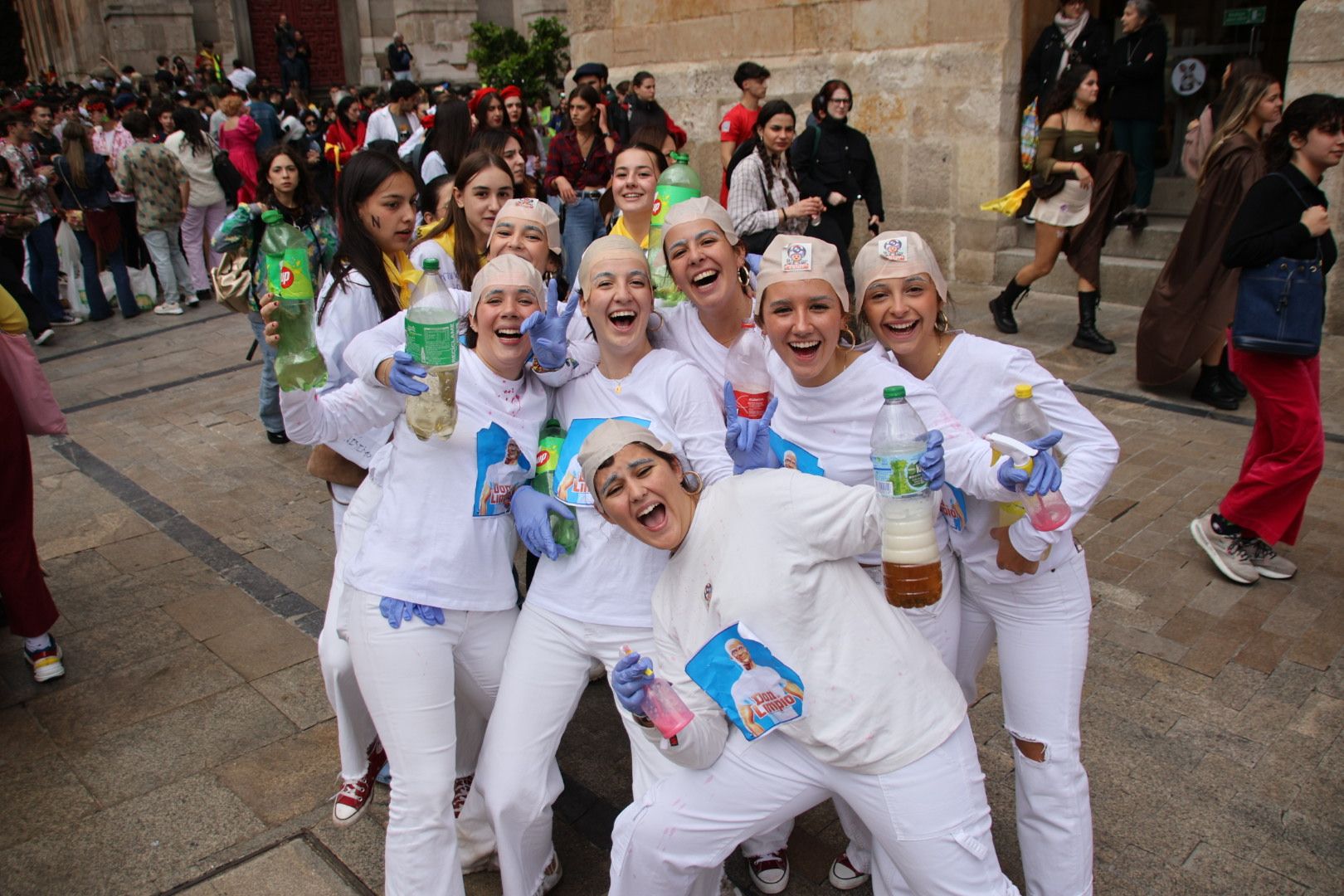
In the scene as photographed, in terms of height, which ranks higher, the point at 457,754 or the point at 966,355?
the point at 966,355

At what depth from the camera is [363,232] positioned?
12.8ft

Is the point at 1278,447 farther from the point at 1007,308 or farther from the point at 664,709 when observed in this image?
the point at 1007,308

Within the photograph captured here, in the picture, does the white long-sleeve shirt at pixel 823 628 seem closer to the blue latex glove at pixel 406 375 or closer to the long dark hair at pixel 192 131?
the blue latex glove at pixel 406 375

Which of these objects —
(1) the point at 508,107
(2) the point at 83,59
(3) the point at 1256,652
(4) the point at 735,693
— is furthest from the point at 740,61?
(2) the point at 83,59

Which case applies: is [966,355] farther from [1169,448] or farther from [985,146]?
[985,146]

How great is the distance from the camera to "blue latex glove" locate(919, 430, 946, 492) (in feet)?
7.97

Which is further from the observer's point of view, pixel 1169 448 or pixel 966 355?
pixel 1169 448

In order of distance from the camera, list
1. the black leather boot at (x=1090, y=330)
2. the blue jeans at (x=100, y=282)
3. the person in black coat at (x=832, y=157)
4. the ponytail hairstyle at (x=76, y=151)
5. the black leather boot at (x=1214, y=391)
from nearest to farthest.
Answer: the black leather boot at (x=1214, y=391), the black leather boot at (x=1090, y=330), the person in black coat at (x=832, y=157), the ponytail hairstyle at (x=76, y=151), the blue jeans at (x=100, y=282)

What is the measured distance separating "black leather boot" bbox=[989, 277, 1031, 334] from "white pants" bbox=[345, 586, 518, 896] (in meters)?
6.40

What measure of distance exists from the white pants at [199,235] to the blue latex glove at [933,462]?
10.8m

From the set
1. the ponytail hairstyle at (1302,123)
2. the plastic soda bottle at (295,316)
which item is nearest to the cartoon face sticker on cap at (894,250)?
the plastic soda bottle at (295,316)

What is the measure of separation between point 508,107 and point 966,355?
7672 millimetres

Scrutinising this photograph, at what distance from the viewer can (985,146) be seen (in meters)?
9.34

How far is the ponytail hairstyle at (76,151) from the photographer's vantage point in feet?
35.5
